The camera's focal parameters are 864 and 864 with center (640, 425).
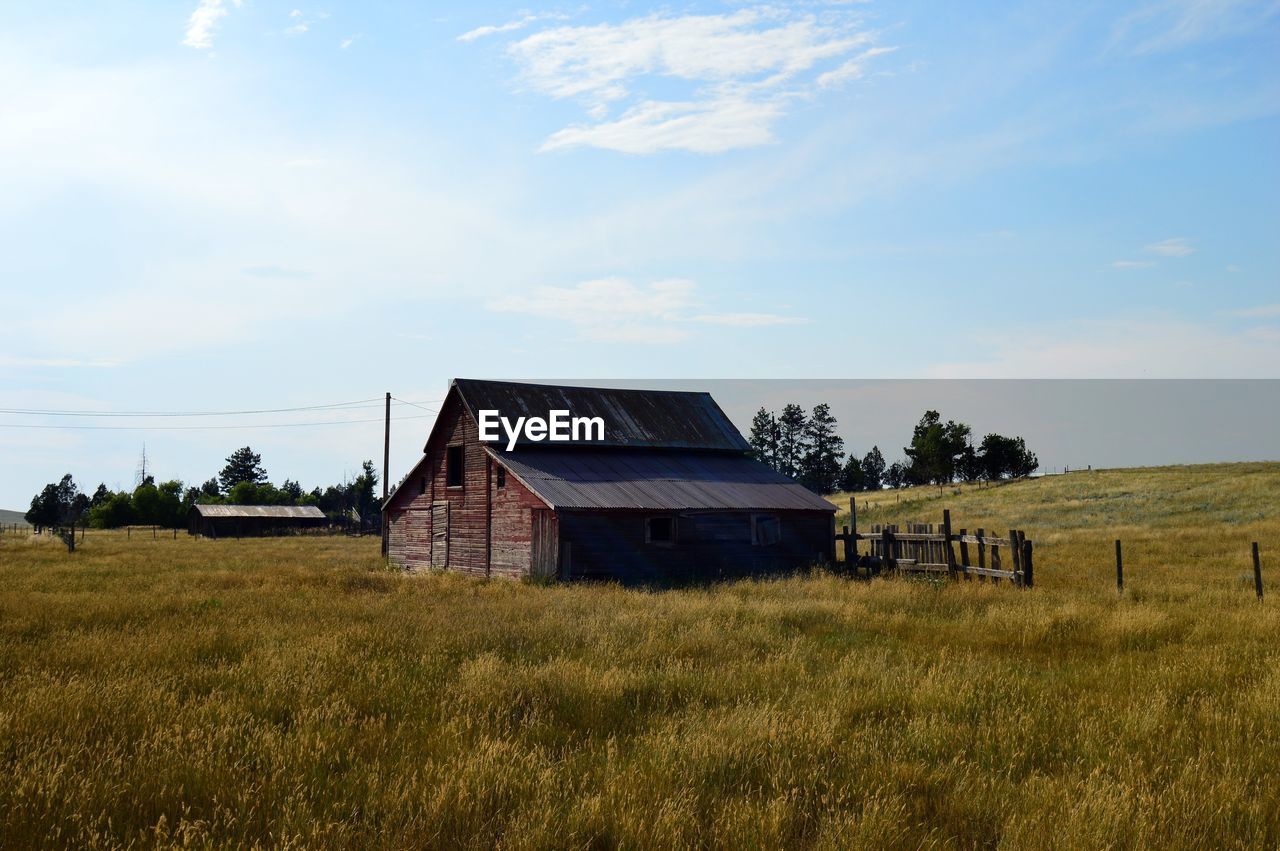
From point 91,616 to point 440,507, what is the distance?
55.2 ft

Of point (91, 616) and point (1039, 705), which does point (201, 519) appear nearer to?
point (91, 616)

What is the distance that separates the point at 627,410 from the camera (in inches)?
1291

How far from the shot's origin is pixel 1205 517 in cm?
4453

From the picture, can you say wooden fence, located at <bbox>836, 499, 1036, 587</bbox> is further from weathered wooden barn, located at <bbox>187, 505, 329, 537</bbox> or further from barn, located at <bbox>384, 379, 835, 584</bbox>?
weathered wooden barn, located at <bbox>187, 505, 329, 537</bbox>

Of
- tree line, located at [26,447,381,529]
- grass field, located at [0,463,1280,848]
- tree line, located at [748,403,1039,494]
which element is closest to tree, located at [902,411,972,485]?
tree line, located at [748,403,1039,494]

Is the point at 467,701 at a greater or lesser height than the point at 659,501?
lesser

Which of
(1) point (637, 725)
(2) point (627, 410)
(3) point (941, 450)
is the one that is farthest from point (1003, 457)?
(1) point (637, 725)

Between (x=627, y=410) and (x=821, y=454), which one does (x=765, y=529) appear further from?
(x=821, y=454)

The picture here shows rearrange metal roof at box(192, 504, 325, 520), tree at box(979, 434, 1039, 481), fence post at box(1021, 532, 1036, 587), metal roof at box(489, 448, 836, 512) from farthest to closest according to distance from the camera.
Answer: tree at box(979, 434, 1039, 481), metal roof at box(192, 504, 325, 520), metal roof at box(489, 448, 836, 512), fence post at box(1021, 532, 1036, 587)

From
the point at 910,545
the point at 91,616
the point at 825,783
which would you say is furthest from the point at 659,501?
the point at 825,783

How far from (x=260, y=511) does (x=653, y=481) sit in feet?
199

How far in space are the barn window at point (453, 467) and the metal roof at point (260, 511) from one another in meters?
53.3

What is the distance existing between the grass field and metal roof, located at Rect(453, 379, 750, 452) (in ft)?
46.4

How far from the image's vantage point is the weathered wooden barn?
74.4 metres
